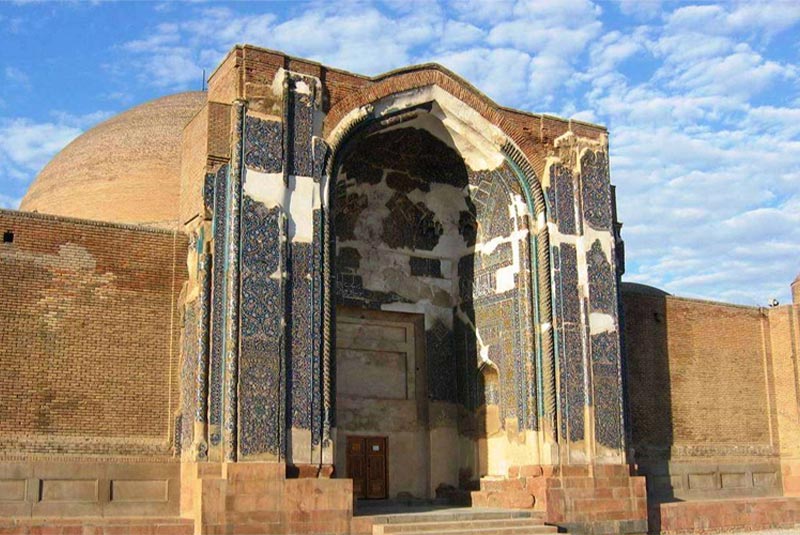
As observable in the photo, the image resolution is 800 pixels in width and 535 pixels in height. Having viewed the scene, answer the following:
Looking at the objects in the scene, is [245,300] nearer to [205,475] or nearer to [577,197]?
[205,475]

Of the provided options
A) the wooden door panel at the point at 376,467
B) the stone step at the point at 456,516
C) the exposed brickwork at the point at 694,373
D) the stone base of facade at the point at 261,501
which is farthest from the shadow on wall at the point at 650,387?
the stone base of facade at the point at 261,501

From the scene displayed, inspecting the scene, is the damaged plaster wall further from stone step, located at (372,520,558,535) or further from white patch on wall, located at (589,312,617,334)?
stone step, located at (372,520,558,535)

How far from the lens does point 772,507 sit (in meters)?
14.6

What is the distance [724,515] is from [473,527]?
4734 mm

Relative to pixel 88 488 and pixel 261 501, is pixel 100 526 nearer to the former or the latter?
pixel 88 488

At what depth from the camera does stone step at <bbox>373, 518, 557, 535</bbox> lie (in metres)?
10.5

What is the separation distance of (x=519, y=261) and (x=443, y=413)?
2443mm

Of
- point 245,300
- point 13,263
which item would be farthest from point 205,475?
point 13,263

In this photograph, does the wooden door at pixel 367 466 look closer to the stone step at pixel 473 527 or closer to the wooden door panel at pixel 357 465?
the wooden door panel at pixel 357 465

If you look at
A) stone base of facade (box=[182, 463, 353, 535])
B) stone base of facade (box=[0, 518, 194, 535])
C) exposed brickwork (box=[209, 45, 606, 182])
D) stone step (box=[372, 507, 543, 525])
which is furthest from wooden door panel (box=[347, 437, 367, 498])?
exposed brickwork (box=[209, 45, 606, 182])

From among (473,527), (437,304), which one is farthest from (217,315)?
(437,304)

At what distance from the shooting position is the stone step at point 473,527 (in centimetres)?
1048

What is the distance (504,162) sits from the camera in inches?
514

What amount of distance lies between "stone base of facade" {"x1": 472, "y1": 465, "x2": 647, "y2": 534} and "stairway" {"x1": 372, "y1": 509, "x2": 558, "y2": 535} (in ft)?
1.13
